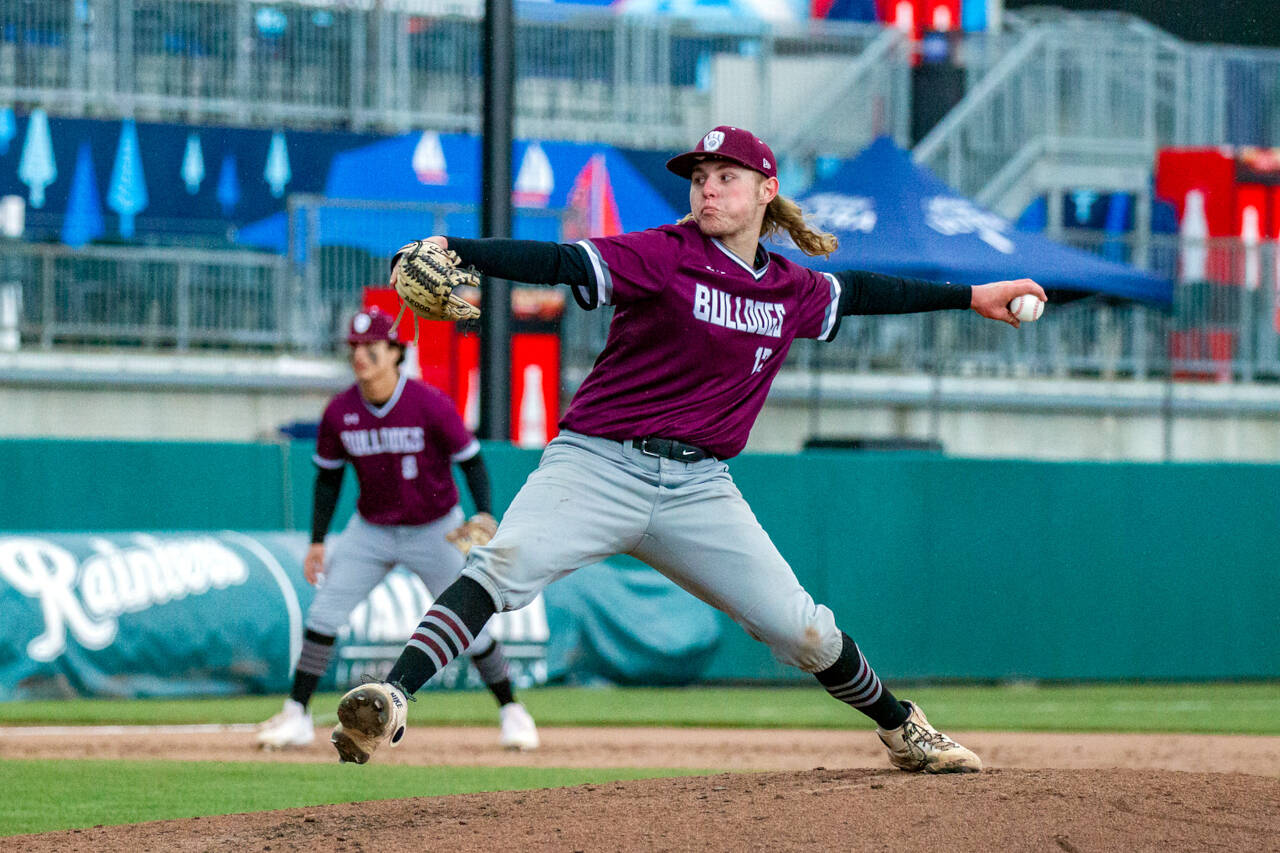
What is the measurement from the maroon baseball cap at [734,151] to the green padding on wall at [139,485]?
699 centimetres

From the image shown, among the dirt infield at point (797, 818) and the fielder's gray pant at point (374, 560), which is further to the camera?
the fielder's gray pant at point (374, 560)

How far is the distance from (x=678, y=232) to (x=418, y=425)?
11.1ft

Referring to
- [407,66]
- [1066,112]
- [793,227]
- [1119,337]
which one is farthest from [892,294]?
[1066,112]

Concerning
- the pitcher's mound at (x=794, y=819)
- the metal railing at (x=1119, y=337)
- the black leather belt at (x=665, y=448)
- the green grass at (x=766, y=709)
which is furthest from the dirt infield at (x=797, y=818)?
the metal railing at (x=1119, y=337)

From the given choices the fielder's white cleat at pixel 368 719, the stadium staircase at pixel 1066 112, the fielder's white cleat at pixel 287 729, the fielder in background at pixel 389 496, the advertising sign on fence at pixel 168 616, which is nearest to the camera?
the fielder's white cleat at pixel 368 719

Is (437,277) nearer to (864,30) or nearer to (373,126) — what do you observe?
(373,126)

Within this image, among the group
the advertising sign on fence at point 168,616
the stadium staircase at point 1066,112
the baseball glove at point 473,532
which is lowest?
the advertising sign on fence at point 168,616

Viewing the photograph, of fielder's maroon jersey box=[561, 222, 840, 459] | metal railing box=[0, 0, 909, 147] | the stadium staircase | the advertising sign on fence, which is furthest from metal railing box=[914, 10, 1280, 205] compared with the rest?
fielder's maroon jersey box=[561, 222, 840, 459]

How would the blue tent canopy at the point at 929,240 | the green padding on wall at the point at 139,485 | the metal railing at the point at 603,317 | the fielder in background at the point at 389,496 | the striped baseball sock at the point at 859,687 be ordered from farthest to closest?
the metal railing at the point at 603,317 → the blue tent canopy at the point at 929,240 → the green padding on wall at the point at 139,485 → the fielder in background at the point at 389,496 → the striped baseball sock at the point at 859,687

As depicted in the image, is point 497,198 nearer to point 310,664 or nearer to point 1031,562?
point 1031,562

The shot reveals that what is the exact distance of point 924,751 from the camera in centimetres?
564

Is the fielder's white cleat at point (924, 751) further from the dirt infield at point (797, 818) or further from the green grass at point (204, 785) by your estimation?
the green grass at point (204, 785)

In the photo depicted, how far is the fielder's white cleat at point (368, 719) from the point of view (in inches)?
180

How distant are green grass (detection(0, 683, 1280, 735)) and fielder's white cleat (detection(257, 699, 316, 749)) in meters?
1.46
